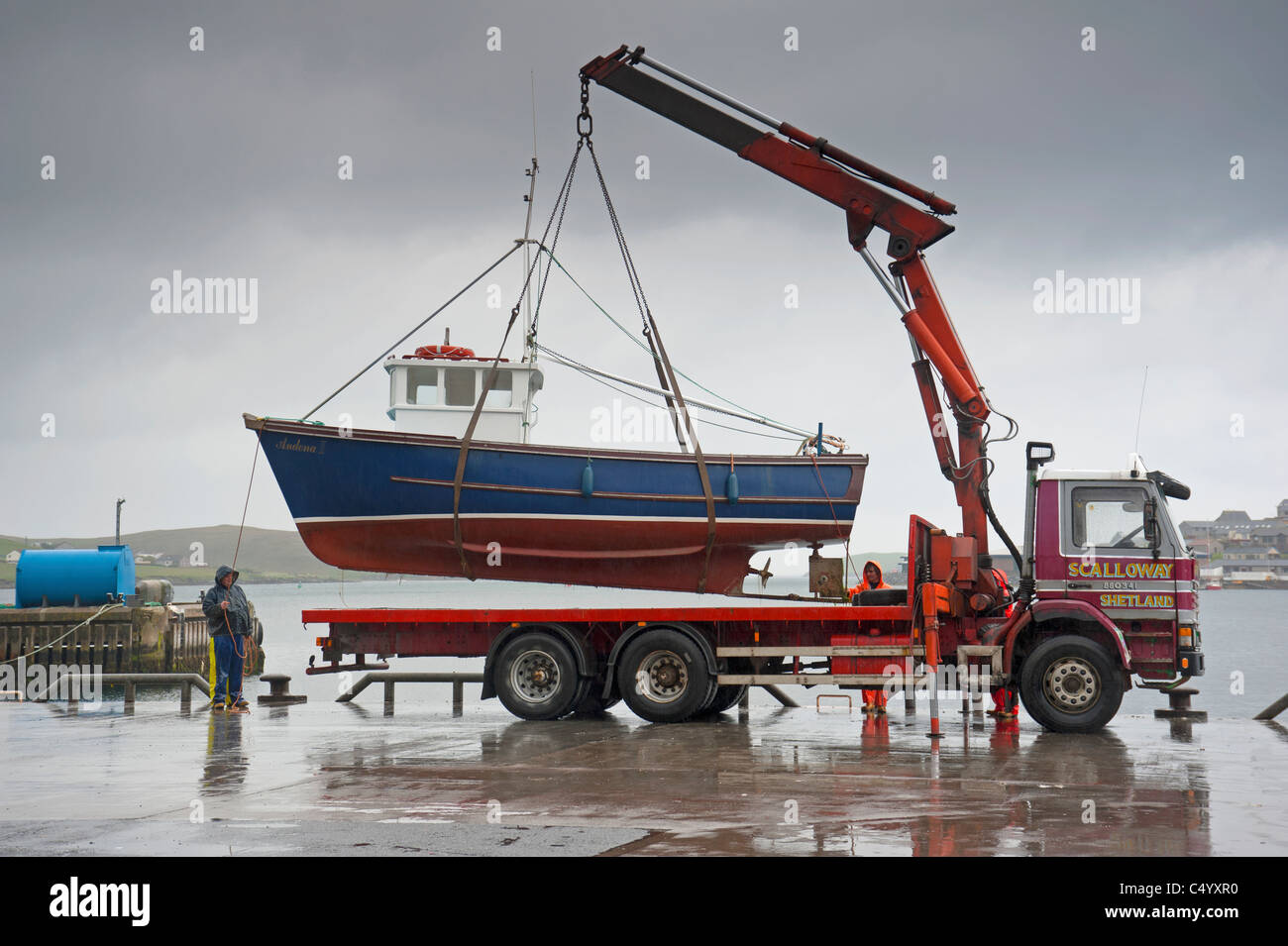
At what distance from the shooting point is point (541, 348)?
655 inches

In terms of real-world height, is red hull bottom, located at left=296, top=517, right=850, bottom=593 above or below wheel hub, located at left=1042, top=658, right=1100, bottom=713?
above

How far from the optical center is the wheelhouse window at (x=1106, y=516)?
11.9m

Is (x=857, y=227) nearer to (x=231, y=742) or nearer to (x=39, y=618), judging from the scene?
(x=231, y=742)

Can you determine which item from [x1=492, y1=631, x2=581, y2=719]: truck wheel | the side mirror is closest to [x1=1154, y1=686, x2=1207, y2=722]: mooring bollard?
the side mirror

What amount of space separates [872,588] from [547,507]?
421 cm

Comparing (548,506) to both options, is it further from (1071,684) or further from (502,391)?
(1071,684)

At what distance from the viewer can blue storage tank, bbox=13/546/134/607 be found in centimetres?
3150

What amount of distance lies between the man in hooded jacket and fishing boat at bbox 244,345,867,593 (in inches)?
43.4

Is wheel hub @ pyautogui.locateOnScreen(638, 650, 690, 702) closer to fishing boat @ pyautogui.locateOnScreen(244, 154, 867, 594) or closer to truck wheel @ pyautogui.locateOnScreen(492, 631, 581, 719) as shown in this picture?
truck wheel @ pyautogui.locateOnScreen(492, 631, 581, 719)

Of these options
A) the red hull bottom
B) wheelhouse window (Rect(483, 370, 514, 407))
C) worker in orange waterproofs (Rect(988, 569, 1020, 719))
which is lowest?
worker in orange waterproofs (Rect(988, 569, 1020, 719))

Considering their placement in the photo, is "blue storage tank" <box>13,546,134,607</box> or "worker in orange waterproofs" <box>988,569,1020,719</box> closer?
"worker in orange waterproofs" <box>988,569,1020,719</box>

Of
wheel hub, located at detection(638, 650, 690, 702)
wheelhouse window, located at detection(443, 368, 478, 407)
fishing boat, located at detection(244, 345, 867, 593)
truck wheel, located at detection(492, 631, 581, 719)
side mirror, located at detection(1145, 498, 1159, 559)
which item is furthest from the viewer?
wheelhouse window, located at detection(443, 368, 478, 407)

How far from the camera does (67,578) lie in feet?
104
